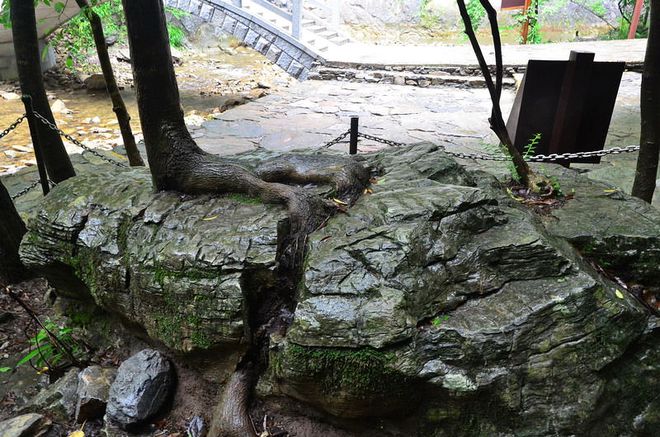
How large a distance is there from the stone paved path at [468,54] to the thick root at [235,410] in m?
10.1

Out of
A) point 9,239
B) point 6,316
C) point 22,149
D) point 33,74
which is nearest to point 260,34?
point 22,149

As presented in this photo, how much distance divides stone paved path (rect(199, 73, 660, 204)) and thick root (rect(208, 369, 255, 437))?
467 centimetres

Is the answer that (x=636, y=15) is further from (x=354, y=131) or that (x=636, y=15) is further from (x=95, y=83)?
(x=95, y=83)

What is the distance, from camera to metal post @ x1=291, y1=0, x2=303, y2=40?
12.6 meters

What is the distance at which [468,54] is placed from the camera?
12.6 meters

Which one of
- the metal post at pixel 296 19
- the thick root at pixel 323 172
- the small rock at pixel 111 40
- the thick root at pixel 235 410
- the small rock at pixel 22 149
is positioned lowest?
the small rock at pixel 22 149

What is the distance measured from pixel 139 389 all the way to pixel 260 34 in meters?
11.6

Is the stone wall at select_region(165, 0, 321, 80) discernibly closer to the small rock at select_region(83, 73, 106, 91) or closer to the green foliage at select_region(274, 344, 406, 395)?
the small rock at select_region(83, 73, 106, 91)

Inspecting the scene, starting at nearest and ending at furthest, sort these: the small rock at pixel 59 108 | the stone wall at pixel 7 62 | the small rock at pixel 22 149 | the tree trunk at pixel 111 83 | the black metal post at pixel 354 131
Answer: the black metal post at pixel 354 131 < the tree trunk at pixel 111 83 < the small rock at pixel 22 149 < the small rock at pixel 59 108 < the stone wall at pixel 7 62

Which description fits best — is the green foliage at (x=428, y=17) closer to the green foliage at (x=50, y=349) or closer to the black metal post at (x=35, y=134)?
the black metal post at (x=35, y=134)

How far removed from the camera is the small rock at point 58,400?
3160 millimetres

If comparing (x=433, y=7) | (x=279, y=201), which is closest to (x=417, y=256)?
(x=279, y=201)

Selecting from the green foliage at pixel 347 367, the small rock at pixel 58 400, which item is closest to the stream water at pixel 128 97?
the small rock at pixel 58 400

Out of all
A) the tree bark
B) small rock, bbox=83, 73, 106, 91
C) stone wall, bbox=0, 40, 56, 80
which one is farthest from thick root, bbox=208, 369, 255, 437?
stone wall, bbox=0, 40, 56, 80
